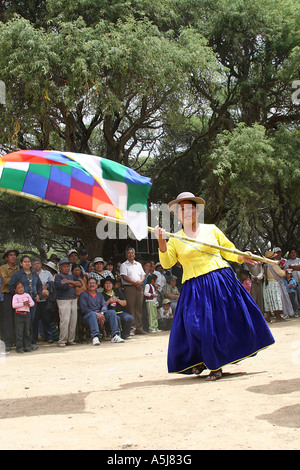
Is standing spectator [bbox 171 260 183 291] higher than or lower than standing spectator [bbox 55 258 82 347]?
higher

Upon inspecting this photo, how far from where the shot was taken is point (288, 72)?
15.5 m

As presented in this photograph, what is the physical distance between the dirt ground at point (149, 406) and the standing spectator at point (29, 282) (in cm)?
248

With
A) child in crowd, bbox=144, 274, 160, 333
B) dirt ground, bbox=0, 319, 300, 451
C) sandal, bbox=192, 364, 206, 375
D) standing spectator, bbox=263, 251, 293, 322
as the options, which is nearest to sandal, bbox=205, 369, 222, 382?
dirt ground, bbox=0, 319, 300, 451

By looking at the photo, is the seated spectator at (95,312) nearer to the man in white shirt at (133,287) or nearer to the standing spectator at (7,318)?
the man in white shirt at (133,287)

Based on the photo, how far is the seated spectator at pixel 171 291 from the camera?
531 inches

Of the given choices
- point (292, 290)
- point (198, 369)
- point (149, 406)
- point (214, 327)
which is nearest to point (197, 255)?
point (214, 327)

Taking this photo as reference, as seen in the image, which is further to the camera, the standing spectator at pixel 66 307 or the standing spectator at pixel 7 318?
the standing spectator at pixel 66 307

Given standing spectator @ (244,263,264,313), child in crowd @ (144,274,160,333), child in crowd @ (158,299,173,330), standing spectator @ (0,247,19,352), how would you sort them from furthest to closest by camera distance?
standing spectator @ (244,263,264,313)
child in crowd @ (158,299,173,330)
child in crowd @ (144,274,160,333)
standing spectator @ (0,247,19,352)

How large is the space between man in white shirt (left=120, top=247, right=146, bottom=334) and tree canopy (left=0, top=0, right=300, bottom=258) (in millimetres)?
3445

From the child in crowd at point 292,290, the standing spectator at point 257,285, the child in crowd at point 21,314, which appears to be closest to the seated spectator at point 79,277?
the child in crowd at point 21,314

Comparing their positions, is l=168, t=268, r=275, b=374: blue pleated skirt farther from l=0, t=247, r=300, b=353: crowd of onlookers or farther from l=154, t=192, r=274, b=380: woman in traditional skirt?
l=0, t=247, r=300, b=353: crowd of onlookers

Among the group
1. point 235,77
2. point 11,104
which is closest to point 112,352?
point 11,104

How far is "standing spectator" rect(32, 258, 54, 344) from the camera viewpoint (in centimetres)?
1105

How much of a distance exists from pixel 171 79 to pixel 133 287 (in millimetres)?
5185
